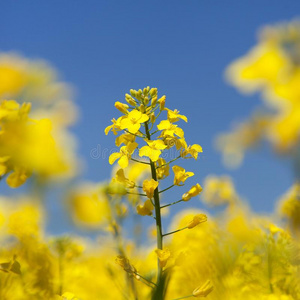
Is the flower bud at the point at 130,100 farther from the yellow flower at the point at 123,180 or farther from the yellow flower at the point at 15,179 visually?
the yellow flower at the point at 15,179

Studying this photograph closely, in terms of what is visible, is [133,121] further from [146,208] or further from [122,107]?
[146,208]

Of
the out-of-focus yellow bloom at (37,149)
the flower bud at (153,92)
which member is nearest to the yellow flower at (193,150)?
the flower bud at (153,92)

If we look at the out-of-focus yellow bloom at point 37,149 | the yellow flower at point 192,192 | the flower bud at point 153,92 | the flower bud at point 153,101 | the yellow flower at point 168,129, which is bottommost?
the out-of-focus yellow bloom at point 37,149

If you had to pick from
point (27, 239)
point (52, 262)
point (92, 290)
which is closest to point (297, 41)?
point (27, 239)

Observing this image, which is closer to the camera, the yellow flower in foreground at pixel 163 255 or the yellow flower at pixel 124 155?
the yellow flower in foreground at pixel 163 255

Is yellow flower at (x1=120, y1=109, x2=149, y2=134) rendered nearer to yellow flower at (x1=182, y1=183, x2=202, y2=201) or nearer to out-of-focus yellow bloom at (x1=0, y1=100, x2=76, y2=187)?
yellow flower at (x1=182, y1=183, x2=202, y2=201)

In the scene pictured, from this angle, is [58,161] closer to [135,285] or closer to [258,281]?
[135,285]
